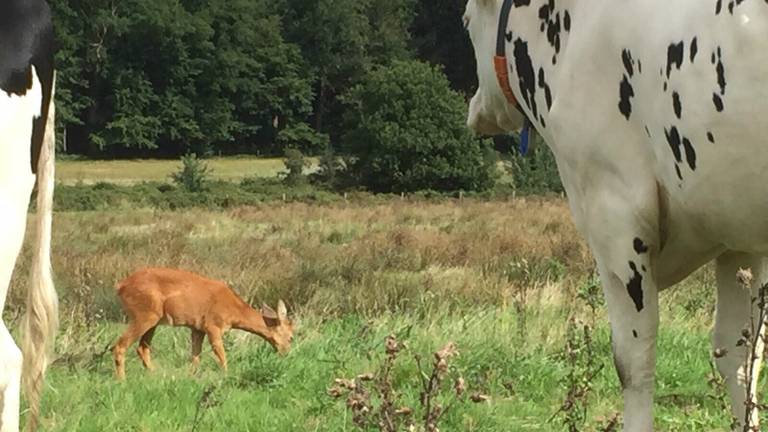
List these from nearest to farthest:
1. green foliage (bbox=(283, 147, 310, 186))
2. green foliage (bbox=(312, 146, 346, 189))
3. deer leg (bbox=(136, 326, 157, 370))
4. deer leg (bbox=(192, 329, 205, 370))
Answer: deer leg (bbox=(136, 326, 157, 370))
deer leg (bbox=(192, 329, 205, 370))
green foliage (bbox=(283, 147, 310, 186))
green foliage (bbox=(312, 146, 346, 189))

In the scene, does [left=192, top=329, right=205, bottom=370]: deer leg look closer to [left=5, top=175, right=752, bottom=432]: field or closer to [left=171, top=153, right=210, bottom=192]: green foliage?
[left=5, top=175, right=752, bottom=432]: field

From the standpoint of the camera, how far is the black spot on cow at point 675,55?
2.33 meters

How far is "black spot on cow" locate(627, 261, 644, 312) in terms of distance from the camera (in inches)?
104

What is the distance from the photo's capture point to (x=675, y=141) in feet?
7.75

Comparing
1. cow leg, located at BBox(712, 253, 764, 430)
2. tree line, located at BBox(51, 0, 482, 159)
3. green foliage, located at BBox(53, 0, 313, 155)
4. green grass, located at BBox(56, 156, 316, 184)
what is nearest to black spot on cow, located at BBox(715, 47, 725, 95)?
cow leg, located at BBox(712, 253, 764, 430)

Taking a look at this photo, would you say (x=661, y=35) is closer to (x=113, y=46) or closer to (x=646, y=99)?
(x=646, y=99)

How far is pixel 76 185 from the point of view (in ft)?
126

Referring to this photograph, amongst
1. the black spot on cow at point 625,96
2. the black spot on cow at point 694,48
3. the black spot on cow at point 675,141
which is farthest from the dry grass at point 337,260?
the black spot on cow at point 694,48

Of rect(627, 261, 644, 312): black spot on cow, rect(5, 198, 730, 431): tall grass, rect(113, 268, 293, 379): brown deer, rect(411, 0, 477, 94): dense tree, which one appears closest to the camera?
rect(627, 261, 644, 312): black spot on cow

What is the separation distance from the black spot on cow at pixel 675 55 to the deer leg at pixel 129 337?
4034mm

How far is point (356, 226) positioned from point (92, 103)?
158 ft

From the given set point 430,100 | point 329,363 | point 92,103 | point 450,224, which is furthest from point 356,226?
point 92,103

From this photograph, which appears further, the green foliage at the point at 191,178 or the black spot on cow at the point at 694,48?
the green foliage at the point at 191,178

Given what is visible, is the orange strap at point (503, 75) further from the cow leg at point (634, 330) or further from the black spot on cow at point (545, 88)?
the cow leg at point (634, 330)
